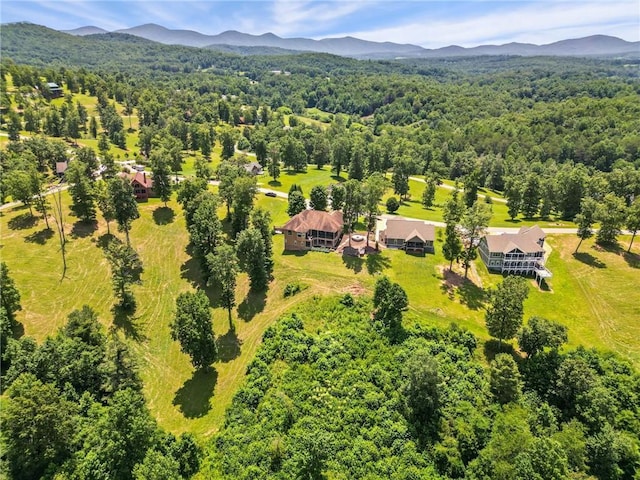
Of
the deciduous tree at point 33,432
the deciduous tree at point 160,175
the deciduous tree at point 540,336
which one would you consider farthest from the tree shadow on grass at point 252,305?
the deciduous tree at point 540,336

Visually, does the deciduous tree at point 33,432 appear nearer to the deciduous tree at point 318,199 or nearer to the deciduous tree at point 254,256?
the deciduous tree at point 254,256

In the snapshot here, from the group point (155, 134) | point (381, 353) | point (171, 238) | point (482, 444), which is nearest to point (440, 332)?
point (381, 353)

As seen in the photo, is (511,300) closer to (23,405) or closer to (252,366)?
(252,366)

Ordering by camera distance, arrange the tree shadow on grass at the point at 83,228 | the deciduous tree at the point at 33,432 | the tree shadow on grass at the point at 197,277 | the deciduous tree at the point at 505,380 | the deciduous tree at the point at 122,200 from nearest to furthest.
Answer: the deciduous tree at the point at 33,432
the deciduous tree at the point at 505,380
the tree shadow on grass at the point at 197,277
the deciduous tree at the point at 122,200
the tree shadow on grass at the point at 83,228

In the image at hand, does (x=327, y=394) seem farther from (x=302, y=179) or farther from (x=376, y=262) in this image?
(x=302, y=179)

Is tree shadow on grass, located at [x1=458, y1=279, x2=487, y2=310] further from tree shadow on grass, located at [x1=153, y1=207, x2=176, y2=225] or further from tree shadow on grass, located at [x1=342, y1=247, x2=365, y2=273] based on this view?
tree shadow on grass, located at [x1=153, y1=207, x2=176, y2=225]

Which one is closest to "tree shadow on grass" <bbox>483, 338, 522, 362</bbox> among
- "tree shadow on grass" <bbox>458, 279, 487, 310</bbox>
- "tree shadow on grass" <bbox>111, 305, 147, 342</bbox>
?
"tree shadow on grass" <bbox>458, 279, 487, 310</bbox>
